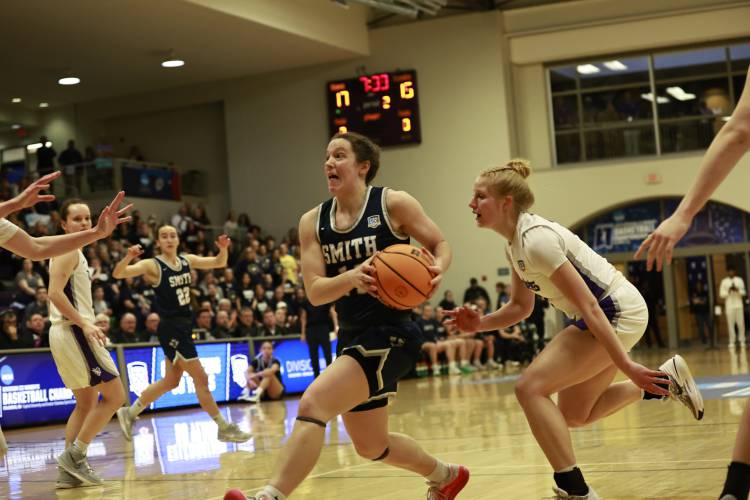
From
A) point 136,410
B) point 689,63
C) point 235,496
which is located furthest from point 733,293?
point 235,496

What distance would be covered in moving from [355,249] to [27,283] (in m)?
12.9

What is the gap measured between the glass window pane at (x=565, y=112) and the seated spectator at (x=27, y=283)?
14.1 m

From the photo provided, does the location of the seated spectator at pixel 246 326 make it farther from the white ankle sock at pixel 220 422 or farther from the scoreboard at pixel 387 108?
the scoreboard at pixel 387 108

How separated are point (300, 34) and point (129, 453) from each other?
15.6 metres

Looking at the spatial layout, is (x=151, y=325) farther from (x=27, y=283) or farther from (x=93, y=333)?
(x=93, y=333)

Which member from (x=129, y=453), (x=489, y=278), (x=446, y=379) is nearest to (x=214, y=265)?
(x=129, y=453)

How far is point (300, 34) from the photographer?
23453mm

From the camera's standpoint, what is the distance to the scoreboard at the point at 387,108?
2552 cm

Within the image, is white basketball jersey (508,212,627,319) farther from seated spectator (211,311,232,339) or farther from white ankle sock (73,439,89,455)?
seated spectator (211,311,232,339)

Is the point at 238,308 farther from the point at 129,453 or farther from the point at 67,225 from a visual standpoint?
the point at 67,225

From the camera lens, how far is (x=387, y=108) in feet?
83.9

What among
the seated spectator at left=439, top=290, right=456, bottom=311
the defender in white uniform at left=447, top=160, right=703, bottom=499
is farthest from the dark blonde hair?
the seated spectator at left=439, top=290, right=456, bottom=311

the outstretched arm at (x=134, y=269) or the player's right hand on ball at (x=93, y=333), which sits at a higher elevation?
the outstretched arm at (x=134, y=269)

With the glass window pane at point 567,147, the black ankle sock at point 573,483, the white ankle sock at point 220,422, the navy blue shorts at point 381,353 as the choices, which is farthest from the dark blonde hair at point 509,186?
the glass window pane at point 567,147
